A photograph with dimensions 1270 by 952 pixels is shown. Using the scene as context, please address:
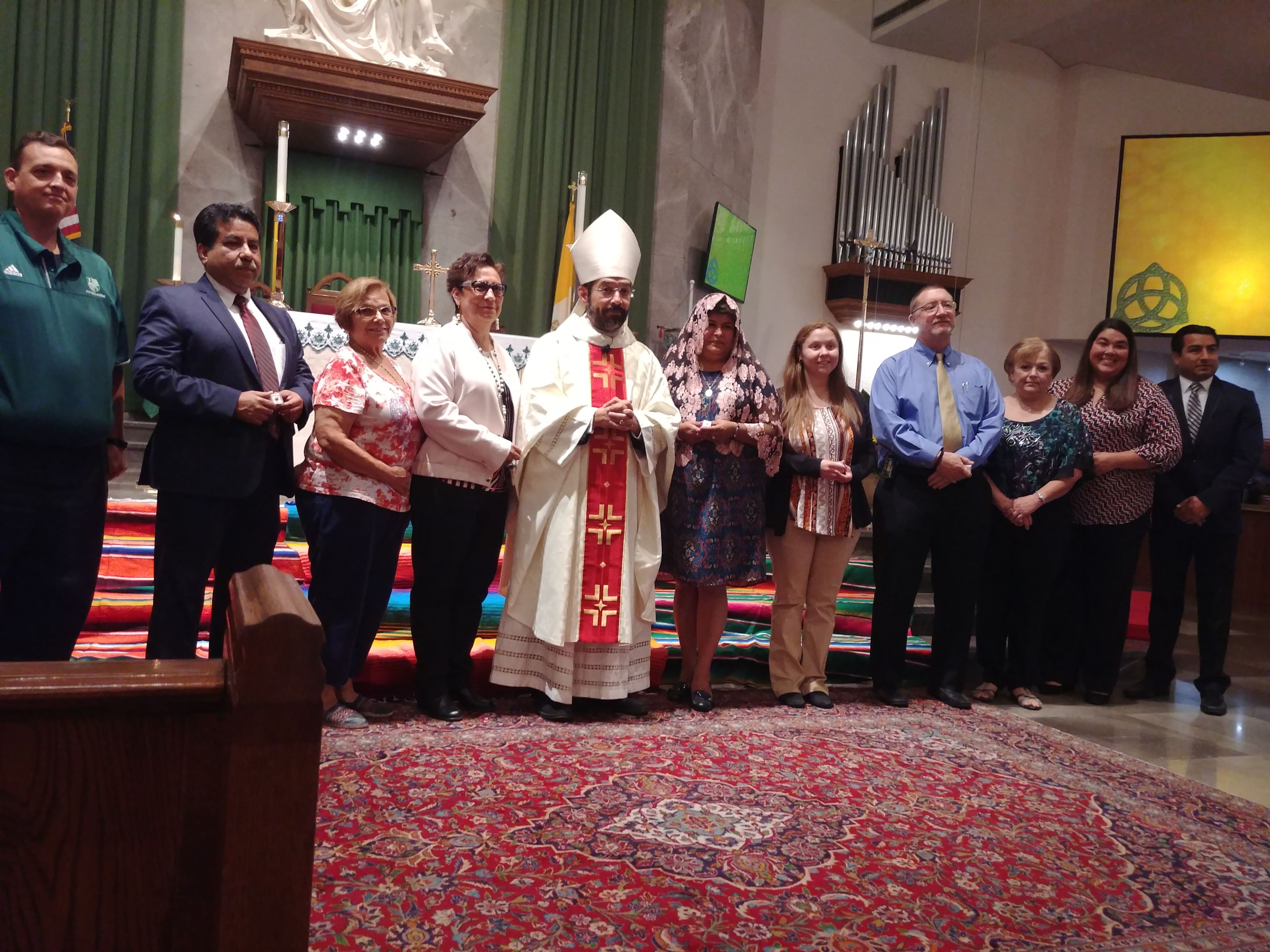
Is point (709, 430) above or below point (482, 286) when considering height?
below

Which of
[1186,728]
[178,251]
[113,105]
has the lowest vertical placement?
[1186,728]

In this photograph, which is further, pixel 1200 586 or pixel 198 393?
pixel 1200 586

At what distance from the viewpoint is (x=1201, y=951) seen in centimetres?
194

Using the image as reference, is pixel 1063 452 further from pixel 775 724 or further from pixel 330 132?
pixel 330 132

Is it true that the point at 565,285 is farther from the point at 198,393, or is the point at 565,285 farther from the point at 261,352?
the point at 198,393

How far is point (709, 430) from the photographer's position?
11.0ft

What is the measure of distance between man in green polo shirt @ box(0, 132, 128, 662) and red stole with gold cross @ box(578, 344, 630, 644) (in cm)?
141

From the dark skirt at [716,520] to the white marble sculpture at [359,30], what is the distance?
3837mm

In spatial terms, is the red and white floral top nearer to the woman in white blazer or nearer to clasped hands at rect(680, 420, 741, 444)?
the woman in white blazer

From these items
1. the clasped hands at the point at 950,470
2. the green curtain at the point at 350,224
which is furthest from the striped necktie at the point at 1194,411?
the green curtain at the point at 350,224

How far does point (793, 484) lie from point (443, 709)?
4.71 ft

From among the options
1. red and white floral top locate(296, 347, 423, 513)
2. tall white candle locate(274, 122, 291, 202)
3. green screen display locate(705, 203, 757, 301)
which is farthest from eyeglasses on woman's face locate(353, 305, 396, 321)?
green screen display locate(705, 203, 757, 301)

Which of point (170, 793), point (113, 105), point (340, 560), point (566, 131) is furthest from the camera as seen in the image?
point (566, 131)

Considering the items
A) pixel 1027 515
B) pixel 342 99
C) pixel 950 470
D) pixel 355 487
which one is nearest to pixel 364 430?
pixel 355 487
